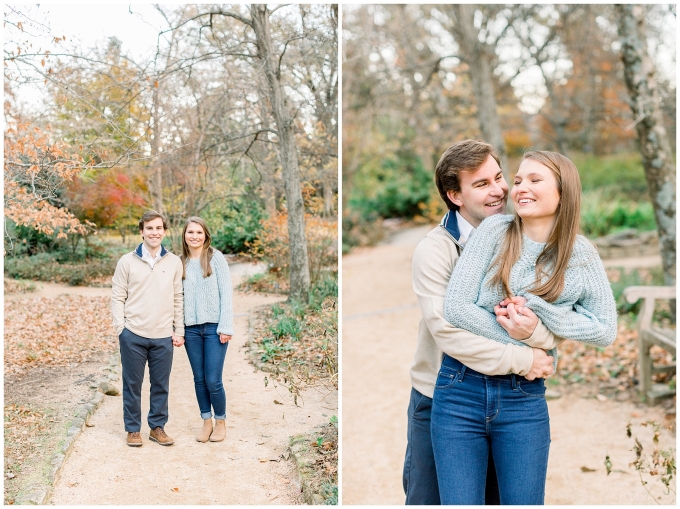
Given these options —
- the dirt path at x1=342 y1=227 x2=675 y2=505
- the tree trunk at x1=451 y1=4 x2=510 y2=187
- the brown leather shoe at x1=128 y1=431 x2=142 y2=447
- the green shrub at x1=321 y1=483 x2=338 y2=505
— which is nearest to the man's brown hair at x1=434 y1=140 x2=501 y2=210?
the green shrub at x1=321 y1=483 x2=338 y2=505

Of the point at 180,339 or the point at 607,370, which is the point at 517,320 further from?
the point at 607,370

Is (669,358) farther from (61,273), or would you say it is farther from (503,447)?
(61,273)

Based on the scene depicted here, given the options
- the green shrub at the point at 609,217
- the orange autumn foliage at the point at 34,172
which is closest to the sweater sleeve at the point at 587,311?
the orange autumn foliage at the point at 34,172

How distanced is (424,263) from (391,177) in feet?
40.7

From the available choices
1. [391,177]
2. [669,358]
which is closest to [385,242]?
[391,177]

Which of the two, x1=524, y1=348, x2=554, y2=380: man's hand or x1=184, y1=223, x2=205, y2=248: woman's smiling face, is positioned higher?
x1=184, y1=223, x2=205, y2=248: woman's smiling face

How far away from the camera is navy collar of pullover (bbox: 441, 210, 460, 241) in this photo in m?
2.26

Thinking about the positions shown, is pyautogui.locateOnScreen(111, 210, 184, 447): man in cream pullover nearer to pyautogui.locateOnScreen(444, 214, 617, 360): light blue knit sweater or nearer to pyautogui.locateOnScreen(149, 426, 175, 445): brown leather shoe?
pyautogui.locateOnScreen(149, 426, 175, 445): brown leather shoe

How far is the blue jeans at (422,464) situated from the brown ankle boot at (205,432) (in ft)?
3.30

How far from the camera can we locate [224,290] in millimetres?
2986

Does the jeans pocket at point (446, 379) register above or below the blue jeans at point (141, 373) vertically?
above

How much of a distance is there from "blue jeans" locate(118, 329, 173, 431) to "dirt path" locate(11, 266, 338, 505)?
0.11 ft

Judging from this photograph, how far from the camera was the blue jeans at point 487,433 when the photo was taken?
6.79 feet

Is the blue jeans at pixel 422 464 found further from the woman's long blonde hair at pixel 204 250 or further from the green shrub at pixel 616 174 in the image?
the green shrub at pixel 616 174
